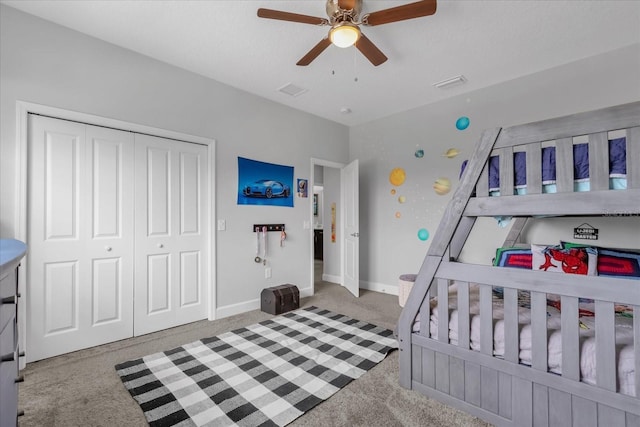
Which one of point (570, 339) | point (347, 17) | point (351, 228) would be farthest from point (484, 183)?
→ point (351, 228)

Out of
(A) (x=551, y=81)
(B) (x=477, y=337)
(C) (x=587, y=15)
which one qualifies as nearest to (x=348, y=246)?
(B) (x=477, y=337)

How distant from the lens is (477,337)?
163cm

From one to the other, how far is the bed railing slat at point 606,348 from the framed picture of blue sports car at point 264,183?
3.07m

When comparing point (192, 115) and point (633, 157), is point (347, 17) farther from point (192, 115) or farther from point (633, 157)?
point (192, 115)

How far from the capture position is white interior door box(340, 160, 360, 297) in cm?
411

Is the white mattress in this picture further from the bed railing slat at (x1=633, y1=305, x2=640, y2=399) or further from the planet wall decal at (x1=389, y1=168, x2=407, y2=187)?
the planet wall decal at (x1=389, y1=168, x2=407, y2=187)

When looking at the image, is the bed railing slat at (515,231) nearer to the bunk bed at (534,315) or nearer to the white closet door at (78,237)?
the bunk bed at (534,315)

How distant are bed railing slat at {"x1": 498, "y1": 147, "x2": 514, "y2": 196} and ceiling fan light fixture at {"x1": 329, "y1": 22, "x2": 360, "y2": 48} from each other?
1.15m

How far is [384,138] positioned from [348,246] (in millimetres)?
1702

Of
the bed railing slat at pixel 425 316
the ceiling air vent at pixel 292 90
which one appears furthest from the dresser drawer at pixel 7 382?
the ceiling air vent at pixel 292 90

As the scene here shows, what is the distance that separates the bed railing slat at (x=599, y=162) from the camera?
130cm

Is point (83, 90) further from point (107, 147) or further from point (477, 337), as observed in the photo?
point (477, 337)

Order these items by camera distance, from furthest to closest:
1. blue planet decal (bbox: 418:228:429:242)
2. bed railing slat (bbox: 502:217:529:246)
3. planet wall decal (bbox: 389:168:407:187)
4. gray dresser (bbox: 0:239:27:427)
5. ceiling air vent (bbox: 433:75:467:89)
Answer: planet wall decal (bbox: 389:168:407:187) < blue planet decal (bbox: 418:228:429:242) < ceiling air vent (bbox: 433:75:467:89) < bed railing slat (bbox: 502:217:529:246) < gray dresser (bbox: 0:239:27:427)

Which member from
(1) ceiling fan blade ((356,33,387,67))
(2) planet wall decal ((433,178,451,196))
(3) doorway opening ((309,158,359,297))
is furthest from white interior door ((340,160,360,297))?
(1) ceiling fan blade ((356,33,387,67))
